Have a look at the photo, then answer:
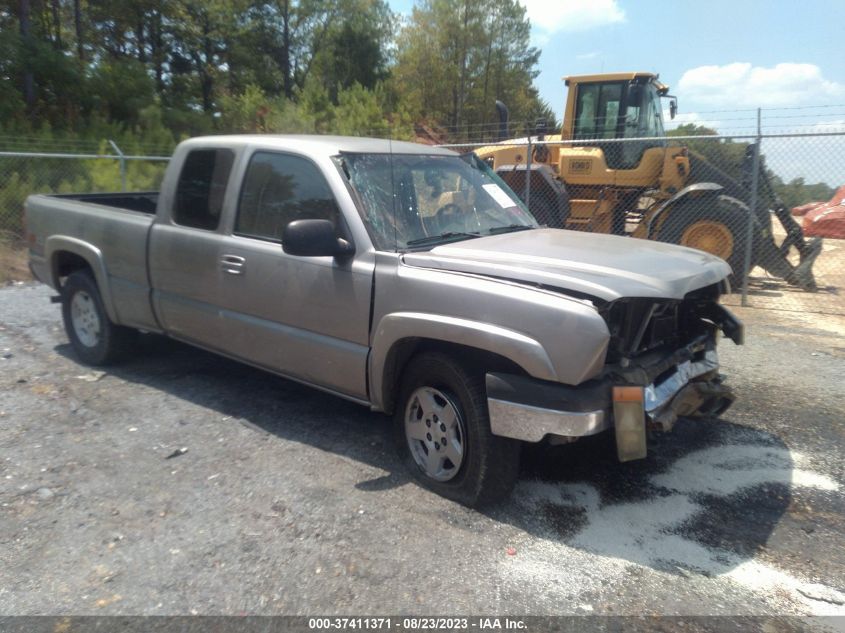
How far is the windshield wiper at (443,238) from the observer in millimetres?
4004

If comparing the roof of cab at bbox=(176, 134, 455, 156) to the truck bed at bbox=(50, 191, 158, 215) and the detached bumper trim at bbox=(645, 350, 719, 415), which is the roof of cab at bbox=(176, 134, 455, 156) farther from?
the detached bumper trim at bbox=(645, 350, 719, 415)

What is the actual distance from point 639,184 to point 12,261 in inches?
376

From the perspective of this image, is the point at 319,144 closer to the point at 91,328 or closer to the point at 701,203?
the point at 91,328

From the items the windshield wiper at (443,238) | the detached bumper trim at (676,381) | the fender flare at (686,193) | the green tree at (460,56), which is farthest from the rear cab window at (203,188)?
the green tree at (460,56)

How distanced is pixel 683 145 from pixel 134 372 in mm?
8906

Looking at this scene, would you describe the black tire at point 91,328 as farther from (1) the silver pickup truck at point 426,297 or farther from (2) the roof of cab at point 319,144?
(2) the roof of cab at point 319,144

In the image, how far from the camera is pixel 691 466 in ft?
13.7

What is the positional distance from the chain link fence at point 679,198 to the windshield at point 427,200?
4640 millimetres

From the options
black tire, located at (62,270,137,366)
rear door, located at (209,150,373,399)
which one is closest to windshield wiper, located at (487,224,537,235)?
rear door, located at (209,150,373,399)

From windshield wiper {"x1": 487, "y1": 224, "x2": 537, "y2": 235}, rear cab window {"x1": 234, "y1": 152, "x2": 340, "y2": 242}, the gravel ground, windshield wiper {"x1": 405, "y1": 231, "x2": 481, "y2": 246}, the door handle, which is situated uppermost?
rear cab window {"x1": 234, "y1": 152, "x2": 340, "y2": 242}

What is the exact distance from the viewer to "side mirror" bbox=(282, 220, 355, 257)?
12.2 feet

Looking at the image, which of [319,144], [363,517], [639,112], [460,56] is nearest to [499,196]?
[319,144]

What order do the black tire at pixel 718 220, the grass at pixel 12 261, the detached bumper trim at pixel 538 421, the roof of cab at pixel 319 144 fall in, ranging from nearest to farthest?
the detached bumper trim at pixel 538 421 < the roof of cab at pixel 319 144 < the grass at pixel 12 261 < the black tire at pixel 718 220

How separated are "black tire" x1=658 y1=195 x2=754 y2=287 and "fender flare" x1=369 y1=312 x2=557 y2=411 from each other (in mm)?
7227
